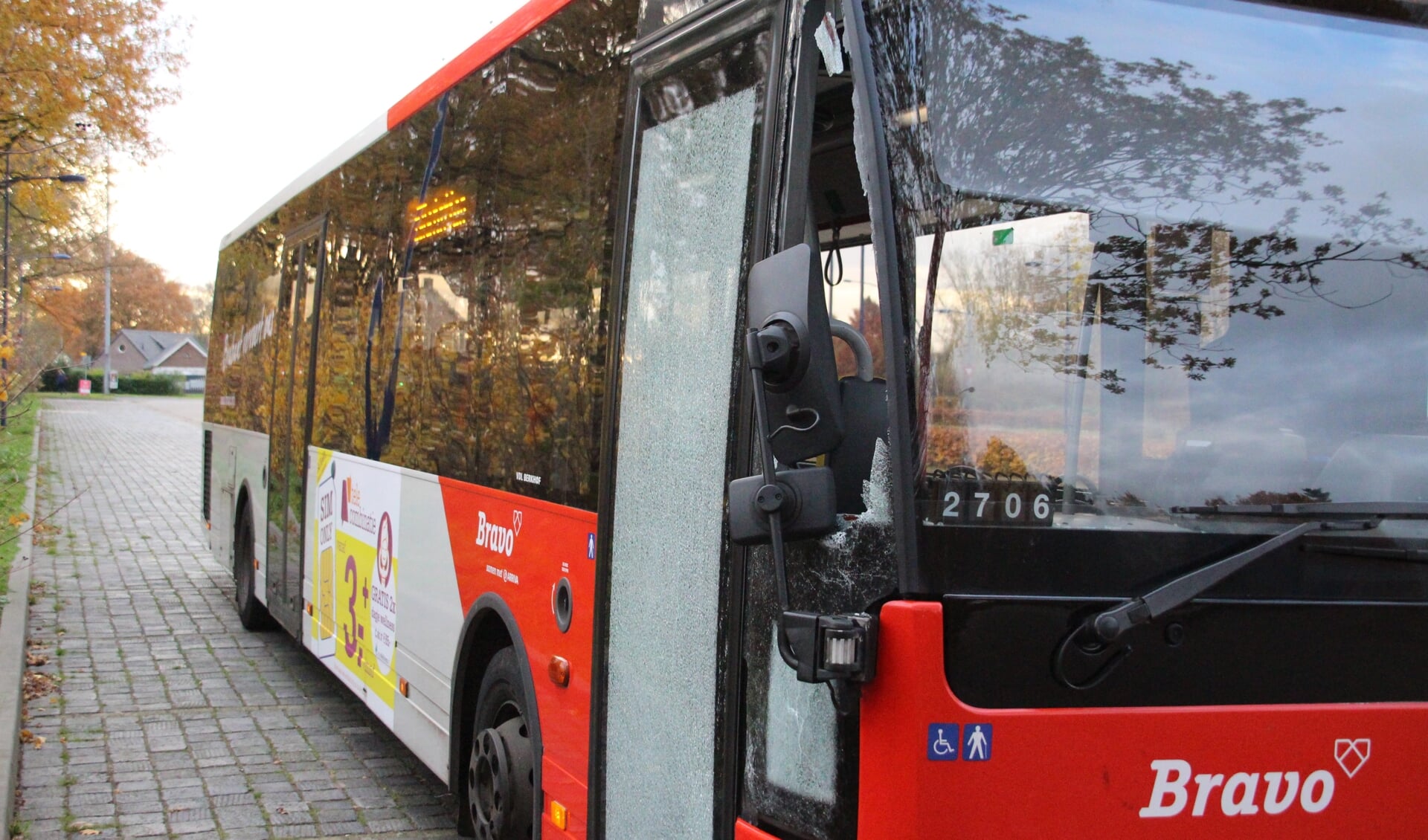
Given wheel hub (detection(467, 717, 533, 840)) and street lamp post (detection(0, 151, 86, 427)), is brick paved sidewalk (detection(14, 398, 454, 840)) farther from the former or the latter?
wheel hub (detection(467, 717, 533, 840))

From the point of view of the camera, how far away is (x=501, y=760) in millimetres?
4641

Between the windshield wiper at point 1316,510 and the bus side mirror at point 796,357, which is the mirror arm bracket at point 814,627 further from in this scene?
the windshield wiper at point 1316,510

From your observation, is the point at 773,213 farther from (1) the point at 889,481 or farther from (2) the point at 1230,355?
(2) the point at 1230,355

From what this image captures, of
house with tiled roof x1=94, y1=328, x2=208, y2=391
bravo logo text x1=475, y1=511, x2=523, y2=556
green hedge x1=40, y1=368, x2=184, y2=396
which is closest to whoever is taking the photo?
bravo logo text x1=475, y1=511, x2=523, y2=556

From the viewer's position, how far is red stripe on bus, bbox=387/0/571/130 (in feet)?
16.0

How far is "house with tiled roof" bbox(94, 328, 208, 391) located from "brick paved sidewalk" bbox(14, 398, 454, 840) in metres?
126

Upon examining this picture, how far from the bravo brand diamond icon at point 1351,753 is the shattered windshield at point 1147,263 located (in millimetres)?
499

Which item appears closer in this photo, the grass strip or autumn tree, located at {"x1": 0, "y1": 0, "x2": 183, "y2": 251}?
the grass strip

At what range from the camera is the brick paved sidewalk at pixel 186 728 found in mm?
6012

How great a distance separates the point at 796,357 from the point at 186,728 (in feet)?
20.7

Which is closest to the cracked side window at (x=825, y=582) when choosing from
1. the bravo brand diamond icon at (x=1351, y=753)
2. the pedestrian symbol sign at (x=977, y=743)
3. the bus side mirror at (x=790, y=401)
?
the bus side mirror at (x=790, y=401)

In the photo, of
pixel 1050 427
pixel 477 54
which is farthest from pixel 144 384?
pixel 1050 427

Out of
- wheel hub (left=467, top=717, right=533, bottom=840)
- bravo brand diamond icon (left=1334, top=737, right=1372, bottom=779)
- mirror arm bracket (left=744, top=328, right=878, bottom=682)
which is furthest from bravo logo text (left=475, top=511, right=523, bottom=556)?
bravo brand diamond icon (left=1334, top=737, right=1372, bottom=779)

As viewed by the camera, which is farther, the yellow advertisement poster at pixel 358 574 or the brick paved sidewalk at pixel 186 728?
the yellow advertisement poster at pixel 358 574
